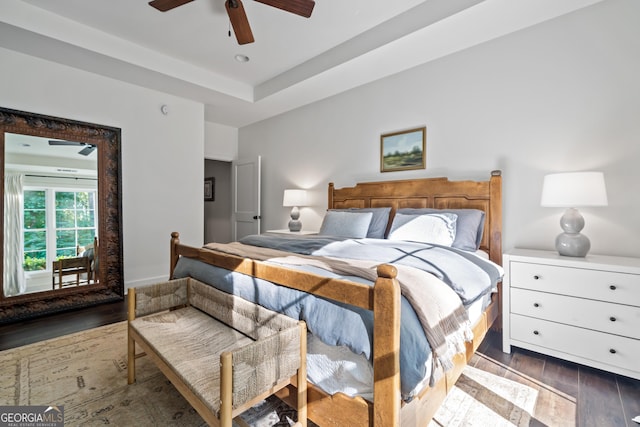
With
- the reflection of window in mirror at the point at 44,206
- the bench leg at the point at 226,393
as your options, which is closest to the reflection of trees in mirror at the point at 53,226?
the reflection of window in mirror at the point at 44,206

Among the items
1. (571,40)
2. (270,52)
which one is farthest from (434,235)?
(270,52)

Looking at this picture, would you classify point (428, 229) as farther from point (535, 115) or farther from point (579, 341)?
point (535, 115)

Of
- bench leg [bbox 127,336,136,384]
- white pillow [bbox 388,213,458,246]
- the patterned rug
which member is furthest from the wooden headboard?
bench leg [bbox 127,336,136,384]

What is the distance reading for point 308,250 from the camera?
2.13 m

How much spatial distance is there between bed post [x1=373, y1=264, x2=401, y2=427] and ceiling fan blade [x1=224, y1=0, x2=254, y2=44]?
2214 mm

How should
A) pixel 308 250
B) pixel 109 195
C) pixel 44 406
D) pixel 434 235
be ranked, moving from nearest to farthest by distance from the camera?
pixel 44 406 → pixel 308 250 → pixel 434 235 → pixel 109 195

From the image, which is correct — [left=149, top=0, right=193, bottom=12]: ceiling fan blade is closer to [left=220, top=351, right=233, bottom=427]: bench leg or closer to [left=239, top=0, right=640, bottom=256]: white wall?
[left=239, top=0, right=640, bottom=256]: white wall

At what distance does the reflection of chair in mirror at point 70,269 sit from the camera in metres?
3.24

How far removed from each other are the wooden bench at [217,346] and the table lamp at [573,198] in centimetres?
201

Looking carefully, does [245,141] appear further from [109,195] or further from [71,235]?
[71,235]

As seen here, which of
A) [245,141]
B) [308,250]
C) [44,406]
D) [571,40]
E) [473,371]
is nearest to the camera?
[44,406]

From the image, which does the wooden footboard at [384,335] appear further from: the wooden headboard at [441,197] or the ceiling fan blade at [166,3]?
the ceiling fan blade at [166,3]

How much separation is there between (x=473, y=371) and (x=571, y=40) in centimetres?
261

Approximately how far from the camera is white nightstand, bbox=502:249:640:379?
178 centimetres
